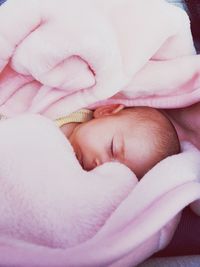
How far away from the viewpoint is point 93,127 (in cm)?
99

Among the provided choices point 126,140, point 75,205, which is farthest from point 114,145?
point 75,205

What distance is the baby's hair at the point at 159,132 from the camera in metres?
0.95

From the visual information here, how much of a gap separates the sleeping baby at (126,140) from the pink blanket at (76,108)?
47mm

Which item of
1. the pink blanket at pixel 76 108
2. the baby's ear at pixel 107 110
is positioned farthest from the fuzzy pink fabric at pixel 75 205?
the baby's ear at pixel 107 110

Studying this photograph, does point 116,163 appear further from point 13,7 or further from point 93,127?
point 13,7

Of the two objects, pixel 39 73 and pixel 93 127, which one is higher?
pixel 39 73

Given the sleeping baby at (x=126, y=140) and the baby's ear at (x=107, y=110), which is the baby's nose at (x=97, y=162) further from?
the baby's ear at (x=107, y=110)

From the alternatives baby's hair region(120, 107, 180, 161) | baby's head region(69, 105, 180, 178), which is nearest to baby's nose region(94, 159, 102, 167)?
baby's head region(69, 105, 180, 178)

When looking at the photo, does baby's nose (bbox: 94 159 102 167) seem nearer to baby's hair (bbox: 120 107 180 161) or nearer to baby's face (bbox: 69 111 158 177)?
baby's face (bbox: 69 111 158 177)

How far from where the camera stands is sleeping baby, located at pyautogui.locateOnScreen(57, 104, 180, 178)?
3.11ft

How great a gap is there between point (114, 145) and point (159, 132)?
96 millimetres

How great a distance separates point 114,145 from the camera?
0.96 m

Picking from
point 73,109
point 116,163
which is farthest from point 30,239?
point 73,109

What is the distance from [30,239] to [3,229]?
45mm
